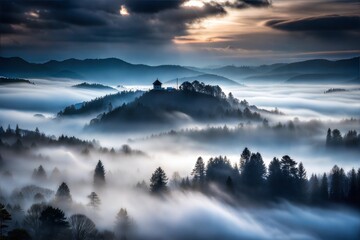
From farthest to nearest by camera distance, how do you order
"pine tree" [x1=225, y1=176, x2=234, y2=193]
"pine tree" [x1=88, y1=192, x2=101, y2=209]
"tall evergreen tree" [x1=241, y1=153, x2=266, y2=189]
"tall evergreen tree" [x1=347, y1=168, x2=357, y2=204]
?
"tall evergreen tree" [x1=241, y1=153, x2=266, y2=189], "tall evergreen tree" [x1=347, y1=168, x2=357, y2=204], "pine tree" [x1=225, y1=176, x2=234, y2=193], "pine tree" [x1=88, y1=192, x2=101, y2=209]

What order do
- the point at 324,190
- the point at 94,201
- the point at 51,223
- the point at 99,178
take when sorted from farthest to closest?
the point at 324,190 < the point at 99,178 < the point at 94,201 < the point at 51,223

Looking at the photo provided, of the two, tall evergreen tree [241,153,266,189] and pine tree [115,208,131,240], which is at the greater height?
tall evergreen tree [241,153,266,189]

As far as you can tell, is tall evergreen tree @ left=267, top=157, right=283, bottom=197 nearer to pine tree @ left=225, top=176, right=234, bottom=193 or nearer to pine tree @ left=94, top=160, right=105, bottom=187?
pine tree @ left=225, top=176, right=234, bottom=193

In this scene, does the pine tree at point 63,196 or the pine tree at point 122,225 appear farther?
the pine tree at point 63,196

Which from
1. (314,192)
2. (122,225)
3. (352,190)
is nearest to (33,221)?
(122,225)

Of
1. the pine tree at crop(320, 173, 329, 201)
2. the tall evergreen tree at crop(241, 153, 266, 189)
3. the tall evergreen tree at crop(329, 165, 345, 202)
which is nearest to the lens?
the tall evergreen tree at crop(329, 165, 345, 202)

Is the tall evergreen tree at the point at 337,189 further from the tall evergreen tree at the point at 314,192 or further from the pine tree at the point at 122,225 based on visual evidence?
the pine tree at the point at 122,225

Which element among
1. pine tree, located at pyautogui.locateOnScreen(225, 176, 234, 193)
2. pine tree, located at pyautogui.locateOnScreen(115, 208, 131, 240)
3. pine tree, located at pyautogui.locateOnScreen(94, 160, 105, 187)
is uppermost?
pine tree, located at pyautogui.locateOnScreen(94, 160, 105, 187)

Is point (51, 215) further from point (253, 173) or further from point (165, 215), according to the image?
point (253, 173)

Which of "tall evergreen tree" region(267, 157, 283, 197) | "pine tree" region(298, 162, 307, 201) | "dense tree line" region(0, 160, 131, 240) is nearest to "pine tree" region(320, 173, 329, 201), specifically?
"pine tree" region(298, 162, 307, 201)

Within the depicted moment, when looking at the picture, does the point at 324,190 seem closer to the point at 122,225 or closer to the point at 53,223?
the point at 122,225

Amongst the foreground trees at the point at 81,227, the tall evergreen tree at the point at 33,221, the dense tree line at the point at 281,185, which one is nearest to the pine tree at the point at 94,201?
the foreground trees at the point at 81,227
